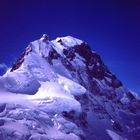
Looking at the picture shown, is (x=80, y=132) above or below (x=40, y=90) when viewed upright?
below

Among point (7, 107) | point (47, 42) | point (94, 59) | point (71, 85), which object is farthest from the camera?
point (94, 59)

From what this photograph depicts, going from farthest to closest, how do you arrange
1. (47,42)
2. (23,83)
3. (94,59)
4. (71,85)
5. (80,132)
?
(94,59) → (47,42) → (71,85) → (23,83) → (80,132)

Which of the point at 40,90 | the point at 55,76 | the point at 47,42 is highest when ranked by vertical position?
the point at 47,42

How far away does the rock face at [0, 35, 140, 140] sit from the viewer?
63750 mm

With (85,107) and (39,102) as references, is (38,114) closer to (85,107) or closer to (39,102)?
(39,102)

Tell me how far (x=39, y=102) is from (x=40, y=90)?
779 centimetres

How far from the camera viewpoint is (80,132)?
7081cm

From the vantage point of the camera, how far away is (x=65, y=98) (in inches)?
2923

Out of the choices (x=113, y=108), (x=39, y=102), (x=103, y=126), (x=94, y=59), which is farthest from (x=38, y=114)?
(x=94, y=59)

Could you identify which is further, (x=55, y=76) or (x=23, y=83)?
(x=55, y=76)

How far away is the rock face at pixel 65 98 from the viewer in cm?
6375

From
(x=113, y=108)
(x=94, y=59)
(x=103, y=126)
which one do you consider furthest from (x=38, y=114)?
(x=94, y=59)

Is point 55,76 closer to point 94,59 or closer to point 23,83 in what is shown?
point 23,83

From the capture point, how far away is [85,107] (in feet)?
287
